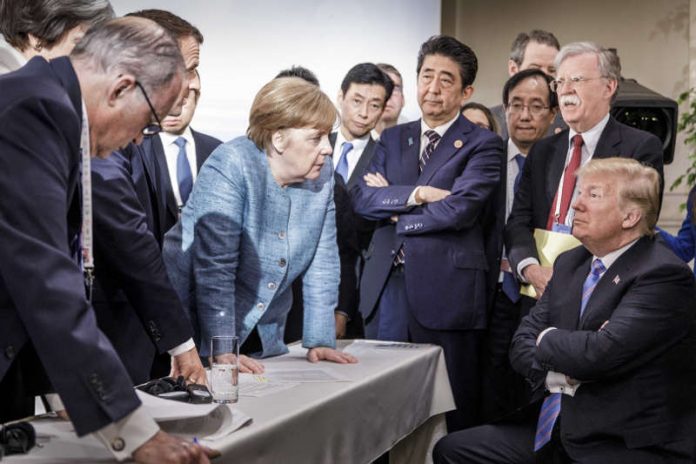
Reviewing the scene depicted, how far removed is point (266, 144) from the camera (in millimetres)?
2449

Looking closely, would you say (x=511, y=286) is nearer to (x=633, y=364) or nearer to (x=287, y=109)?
(x=633, y=364)

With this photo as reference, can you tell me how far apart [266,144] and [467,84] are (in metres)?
1.40

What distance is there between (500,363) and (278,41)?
5.42 feet

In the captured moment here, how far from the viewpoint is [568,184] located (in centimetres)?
317

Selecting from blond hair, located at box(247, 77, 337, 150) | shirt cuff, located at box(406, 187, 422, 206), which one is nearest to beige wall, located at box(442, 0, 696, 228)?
shirt cuff, located at box(406, 187, 422, 206)

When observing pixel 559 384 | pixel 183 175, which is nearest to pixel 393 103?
pixel 183 175

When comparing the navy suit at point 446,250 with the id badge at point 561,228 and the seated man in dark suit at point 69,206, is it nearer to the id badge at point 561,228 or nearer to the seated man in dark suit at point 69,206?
the id badge at point 561,228

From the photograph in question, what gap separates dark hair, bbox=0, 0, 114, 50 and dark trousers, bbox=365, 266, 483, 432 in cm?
168

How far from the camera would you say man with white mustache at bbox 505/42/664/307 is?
3141mm

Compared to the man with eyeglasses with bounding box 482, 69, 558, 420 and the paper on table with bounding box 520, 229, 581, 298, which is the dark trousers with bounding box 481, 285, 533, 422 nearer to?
the man with eyeglasses with bounding box 482, 69, 558, 420

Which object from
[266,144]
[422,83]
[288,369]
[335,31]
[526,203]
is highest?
[335,31]

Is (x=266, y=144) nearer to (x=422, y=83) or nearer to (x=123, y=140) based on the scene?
(x=123, y=140)

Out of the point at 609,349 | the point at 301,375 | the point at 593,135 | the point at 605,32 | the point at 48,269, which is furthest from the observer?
the point at 605,32

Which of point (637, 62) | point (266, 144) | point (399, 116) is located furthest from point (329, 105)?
point (637, 62)
